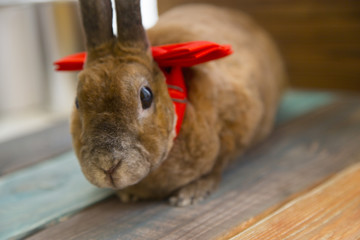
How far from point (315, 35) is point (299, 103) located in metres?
0.51

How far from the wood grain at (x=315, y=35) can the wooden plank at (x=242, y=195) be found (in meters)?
0.73

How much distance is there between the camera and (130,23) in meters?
1.19

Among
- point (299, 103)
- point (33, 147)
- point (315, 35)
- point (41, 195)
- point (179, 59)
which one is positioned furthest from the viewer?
point (315, 35)

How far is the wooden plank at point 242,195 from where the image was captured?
117cm

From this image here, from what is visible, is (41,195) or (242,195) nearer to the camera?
(242,195)

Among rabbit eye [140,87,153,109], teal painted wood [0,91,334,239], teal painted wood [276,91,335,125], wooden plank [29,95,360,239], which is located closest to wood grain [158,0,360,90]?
teal painted wood [276,91,335,125]

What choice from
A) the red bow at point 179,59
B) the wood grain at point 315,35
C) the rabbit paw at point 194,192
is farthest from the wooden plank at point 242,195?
the wood grain at point 315,35

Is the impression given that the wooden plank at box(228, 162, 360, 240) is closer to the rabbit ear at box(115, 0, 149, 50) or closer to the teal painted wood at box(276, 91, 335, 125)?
the rabbit ear at box(115, 0, 149, 50)

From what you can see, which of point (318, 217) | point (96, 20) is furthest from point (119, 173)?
point (318, 217)

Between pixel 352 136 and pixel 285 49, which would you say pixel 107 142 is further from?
pixel 285 49

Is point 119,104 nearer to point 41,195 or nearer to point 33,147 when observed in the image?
point 41,195

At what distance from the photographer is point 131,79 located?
113 cm

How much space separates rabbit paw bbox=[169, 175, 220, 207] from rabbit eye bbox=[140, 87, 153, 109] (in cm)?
34

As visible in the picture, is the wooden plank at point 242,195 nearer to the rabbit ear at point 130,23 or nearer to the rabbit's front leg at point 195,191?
the rabbit's front leg at point 195,191
